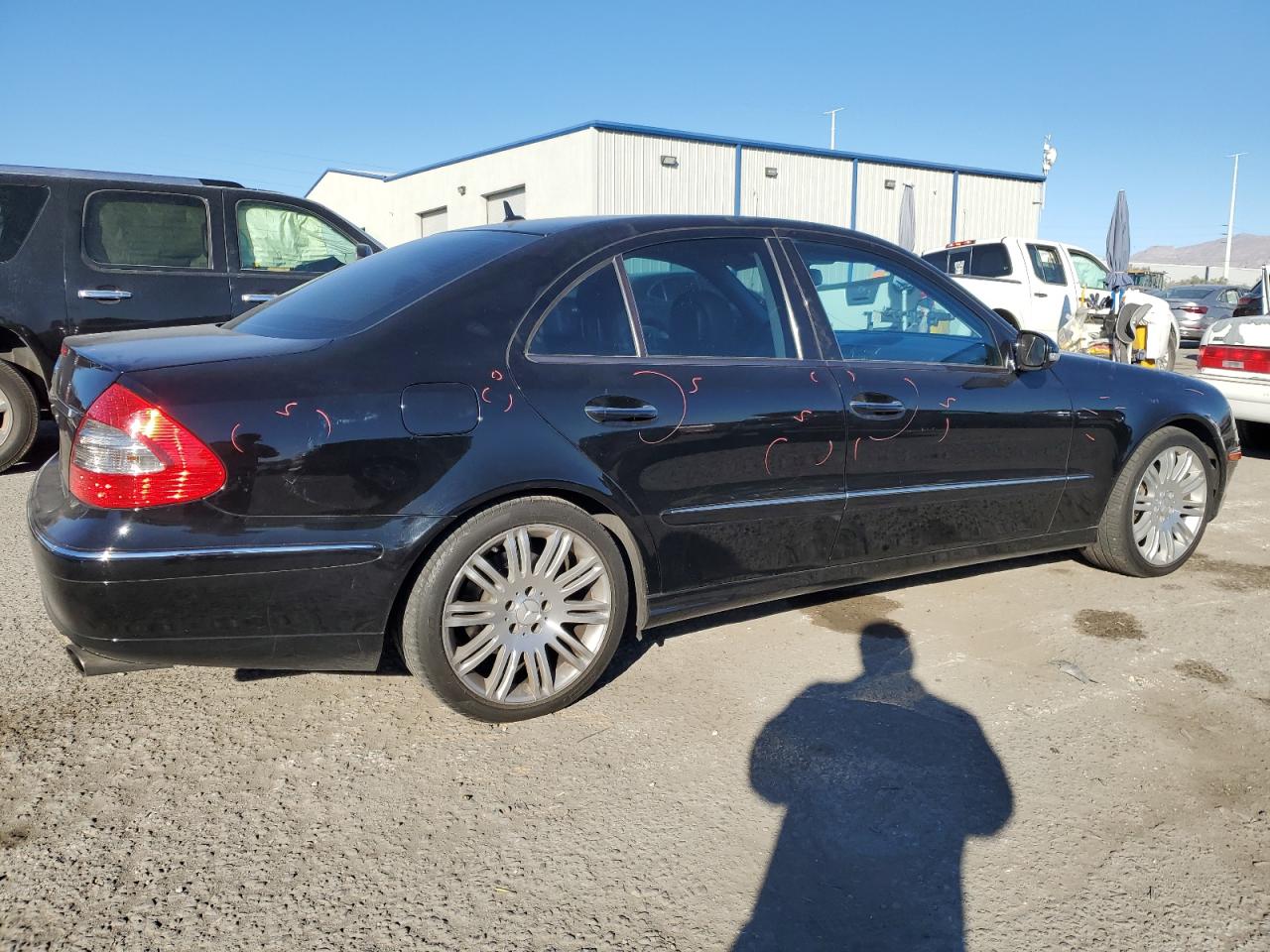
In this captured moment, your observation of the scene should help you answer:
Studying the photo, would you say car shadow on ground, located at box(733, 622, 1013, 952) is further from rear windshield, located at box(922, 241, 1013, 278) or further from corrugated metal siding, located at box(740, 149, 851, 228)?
corrugated metal siding, located at box(740, 149, 851, 228)

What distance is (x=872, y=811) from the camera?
2.55 meters

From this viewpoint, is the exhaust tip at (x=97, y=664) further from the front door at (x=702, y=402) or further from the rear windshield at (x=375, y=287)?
the front door at (x=702, y=402)

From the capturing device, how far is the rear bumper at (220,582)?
2.48 meters

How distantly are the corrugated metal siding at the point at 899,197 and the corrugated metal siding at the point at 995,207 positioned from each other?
0.41 m

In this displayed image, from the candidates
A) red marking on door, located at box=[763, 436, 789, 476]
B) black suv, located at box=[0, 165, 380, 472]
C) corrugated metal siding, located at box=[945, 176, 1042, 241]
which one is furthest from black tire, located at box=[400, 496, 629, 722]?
corrugated metal siding, located at box=[945, 176, 1042, 241]

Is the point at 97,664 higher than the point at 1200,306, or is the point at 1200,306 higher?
the point at 1200,306

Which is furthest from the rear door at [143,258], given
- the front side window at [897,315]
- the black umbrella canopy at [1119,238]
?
the black umbrella canopy at [1119,238]

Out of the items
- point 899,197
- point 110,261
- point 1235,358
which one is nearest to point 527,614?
point 110,261

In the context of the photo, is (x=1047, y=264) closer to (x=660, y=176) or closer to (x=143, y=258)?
(x=660, y=176)

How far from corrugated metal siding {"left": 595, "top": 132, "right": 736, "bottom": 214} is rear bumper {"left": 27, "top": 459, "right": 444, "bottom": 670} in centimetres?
1815

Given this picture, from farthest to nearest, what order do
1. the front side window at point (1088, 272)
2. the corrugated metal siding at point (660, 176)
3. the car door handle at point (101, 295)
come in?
1. the corrugated metal siding at point (660, 176)
2. the front side window at point (1088, 272)
3. the car door handle at point (101, 295)

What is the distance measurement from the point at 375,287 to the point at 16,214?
13.2 ft

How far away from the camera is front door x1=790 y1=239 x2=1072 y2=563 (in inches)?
141

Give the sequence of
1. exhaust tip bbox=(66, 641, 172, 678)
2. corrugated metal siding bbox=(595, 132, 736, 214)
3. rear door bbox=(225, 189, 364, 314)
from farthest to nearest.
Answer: corrugated metal siding bbox=(595, 132, 736, 214) < rear door bbox=(225, 189, 364, 314) < exhaust tip bbox=(66, 641, 172, 678)
